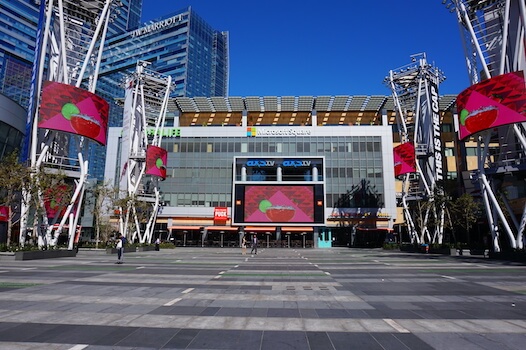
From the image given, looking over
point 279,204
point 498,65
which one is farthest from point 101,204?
point 498,65

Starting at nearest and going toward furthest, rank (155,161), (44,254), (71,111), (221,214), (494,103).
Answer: (44,254) → (494,103) → (71,111) → (155,161) → (221,214)

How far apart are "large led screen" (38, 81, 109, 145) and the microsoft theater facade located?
111ft

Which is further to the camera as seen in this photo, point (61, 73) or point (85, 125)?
point (61, 73)

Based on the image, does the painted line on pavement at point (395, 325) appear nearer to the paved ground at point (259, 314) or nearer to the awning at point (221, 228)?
the paved ground at point (259, 314)

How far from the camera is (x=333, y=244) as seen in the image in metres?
65.1

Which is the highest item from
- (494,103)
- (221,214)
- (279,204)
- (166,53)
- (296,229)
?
(166,53)

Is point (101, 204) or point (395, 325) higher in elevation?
point (101, 204)

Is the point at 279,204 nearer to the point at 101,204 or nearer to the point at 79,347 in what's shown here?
the point at 101,204

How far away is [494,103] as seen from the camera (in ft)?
94.6

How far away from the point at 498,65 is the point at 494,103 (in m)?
8.79

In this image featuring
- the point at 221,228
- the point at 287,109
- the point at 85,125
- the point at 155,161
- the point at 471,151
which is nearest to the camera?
the point at 85,125

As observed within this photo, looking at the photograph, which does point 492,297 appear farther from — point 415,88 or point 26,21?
point 26,21

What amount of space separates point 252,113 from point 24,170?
56513 mm

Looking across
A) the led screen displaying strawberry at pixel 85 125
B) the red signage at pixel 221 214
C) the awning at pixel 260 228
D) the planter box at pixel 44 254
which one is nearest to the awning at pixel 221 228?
the red signage at pixel 221 214
